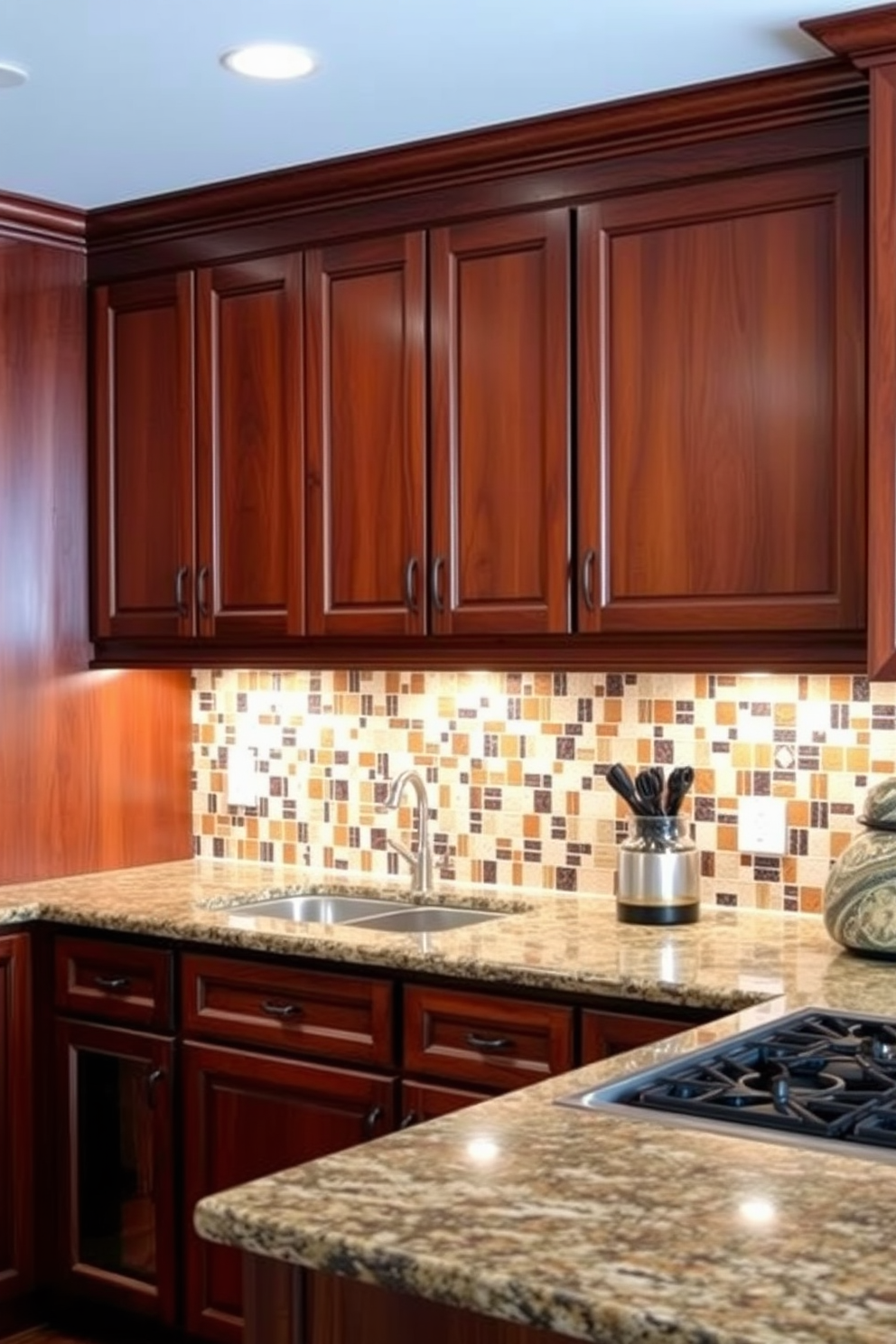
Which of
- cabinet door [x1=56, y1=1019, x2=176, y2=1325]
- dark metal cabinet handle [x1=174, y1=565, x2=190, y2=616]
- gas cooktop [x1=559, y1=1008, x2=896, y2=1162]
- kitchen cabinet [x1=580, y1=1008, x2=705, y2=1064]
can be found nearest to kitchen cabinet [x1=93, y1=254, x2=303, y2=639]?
dark metal cabinet handle [x1=174, y1=565, x2=190, y2=616]

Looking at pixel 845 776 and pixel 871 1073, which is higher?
pixel 845 776

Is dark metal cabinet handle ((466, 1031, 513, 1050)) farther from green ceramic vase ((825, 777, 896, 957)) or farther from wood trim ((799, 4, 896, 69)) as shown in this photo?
wood trim ((799, 4, 896, 69))

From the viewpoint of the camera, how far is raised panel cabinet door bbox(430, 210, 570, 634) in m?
3.34

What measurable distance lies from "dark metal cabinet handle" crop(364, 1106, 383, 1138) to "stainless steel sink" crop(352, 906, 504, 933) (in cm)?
60

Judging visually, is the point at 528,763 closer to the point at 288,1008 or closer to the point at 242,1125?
the point at 288,1008

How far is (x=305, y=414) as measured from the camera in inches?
146

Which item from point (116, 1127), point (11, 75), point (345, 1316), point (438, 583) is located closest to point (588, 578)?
point (438, 583)

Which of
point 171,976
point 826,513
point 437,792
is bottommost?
point 171,976

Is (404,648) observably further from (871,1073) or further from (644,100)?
(871,1073)

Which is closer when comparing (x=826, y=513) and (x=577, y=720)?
(x=826, y=513)

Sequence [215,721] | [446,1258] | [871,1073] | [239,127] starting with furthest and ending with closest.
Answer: [215,721], [239,127], [871,1073], [446,1258]

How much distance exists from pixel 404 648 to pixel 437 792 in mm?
438

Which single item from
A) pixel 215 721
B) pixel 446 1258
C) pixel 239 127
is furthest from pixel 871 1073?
pixel 215 721

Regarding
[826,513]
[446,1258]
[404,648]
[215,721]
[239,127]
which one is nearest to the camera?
[446,1258]
